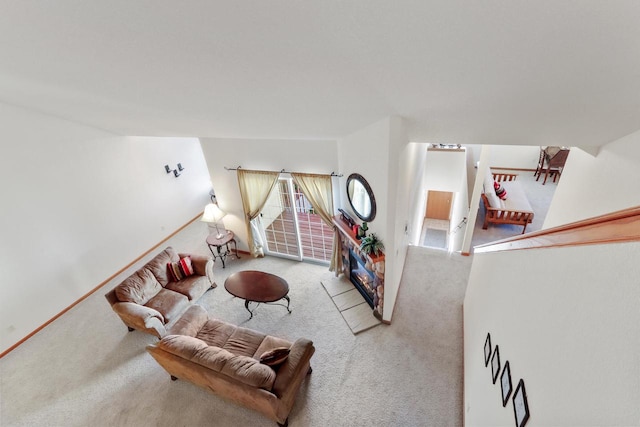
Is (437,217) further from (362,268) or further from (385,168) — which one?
(385,168)

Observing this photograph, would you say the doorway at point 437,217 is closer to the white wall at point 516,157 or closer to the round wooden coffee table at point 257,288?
the white wall at point 516,157

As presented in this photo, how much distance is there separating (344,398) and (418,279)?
2.51 meters

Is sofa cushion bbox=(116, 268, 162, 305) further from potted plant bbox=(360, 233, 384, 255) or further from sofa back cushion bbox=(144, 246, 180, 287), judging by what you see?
potted plant bbox=(360, 233, 384, 255)

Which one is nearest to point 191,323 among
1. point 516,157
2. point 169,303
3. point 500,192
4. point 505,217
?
point 169,303

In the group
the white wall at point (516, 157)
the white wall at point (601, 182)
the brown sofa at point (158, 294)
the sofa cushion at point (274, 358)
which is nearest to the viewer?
the white wall at point (601, 182)

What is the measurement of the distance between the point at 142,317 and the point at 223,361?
1.77 metres

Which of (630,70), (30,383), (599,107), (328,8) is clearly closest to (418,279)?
(599,107)

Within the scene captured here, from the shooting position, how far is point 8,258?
4.16 metres

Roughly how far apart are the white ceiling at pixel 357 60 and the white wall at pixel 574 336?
1.21 meters

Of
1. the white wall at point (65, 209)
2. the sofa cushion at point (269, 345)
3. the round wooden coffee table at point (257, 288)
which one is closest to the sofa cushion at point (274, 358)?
the sofa cushion at point (269, 345)

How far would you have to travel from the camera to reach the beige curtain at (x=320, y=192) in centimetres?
466

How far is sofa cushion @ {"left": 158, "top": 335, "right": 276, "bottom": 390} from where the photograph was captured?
2.77 m

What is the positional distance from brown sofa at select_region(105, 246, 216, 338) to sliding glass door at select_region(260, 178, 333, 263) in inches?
57.3

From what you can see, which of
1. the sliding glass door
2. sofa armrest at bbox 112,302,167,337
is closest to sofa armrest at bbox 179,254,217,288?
sofa armrest at bbox 112,302,167,337
